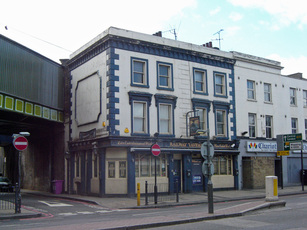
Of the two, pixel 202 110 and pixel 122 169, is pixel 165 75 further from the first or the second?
pixel 122 169

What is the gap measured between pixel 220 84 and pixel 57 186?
46.3ft

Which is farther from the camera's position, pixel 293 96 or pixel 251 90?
pixel 293 96

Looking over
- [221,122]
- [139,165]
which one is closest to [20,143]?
[139,165]

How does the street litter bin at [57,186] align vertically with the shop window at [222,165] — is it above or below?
below

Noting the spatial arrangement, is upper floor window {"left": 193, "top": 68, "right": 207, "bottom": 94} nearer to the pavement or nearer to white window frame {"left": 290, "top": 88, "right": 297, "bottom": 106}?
the pavement

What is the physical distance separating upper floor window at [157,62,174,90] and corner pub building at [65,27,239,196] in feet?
0.22

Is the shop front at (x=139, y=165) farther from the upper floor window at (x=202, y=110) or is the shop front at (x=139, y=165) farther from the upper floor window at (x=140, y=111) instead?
the upper floor window at (x=202, y=110)

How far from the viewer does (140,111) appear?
78.6 ft

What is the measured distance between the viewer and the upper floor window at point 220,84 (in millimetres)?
27806

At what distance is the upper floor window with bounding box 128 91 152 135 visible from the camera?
23.5 metres

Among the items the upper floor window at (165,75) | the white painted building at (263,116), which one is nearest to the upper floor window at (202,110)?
the upper floor window at (165,75)

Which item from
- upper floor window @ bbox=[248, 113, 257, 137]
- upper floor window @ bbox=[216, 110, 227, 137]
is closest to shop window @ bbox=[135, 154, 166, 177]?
upper floor window @ bbox=[216, 110, 227, 137]

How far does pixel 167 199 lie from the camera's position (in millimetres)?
21375

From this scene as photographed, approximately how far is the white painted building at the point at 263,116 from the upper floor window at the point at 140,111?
332 inches
